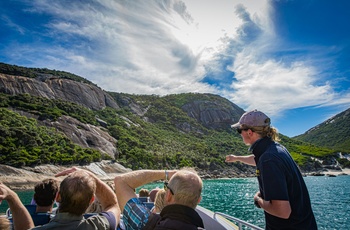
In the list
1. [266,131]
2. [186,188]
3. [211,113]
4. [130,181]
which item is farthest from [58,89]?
[186,188]

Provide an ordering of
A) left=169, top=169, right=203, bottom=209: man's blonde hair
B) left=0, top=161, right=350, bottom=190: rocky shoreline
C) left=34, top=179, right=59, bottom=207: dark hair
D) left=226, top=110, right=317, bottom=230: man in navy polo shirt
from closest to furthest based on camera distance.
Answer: left=169, top=169, right=203, bottom=209: man's blonde hair
left=226, top=110, right=317, bottom=230: man in navy polo shirt
left=34, top=179, right=59, bottom=207: dark hair
left=0, top=161, right=350, bottom=190: rocky shoreline

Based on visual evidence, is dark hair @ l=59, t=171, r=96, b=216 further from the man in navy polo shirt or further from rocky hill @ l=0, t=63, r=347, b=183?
rocky hill @ l=0, t=63, r=347, b=183

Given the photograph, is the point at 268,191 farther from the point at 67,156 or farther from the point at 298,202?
the point at 67,156

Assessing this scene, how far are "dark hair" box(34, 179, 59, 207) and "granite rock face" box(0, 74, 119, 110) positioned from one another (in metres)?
89.2

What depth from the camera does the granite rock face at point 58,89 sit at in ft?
261

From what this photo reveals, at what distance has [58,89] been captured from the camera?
9481 cm

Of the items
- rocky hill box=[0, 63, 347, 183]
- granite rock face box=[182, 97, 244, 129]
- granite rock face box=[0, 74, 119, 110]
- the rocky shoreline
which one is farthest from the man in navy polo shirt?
granite rock face box=[182, 97, 244, 129]

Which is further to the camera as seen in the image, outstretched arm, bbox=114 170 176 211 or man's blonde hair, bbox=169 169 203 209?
outstretched arm, bbox=114 170 176 211

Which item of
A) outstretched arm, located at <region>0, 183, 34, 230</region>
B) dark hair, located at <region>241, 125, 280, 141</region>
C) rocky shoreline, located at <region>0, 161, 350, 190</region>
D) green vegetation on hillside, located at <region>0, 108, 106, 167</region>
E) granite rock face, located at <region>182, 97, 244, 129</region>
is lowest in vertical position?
rocky shoreline, located at <region>0, 161, 350, 190</region>

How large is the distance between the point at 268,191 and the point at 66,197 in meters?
1.66

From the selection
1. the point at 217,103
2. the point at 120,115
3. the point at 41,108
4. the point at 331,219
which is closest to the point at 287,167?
the point at 331,219

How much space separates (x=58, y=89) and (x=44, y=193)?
4020 inches

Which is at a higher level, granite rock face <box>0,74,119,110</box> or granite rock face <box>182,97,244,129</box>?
granite rock face <box>182,97,244,129</box>

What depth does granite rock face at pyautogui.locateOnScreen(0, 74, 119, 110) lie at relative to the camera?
7944 centimetres
